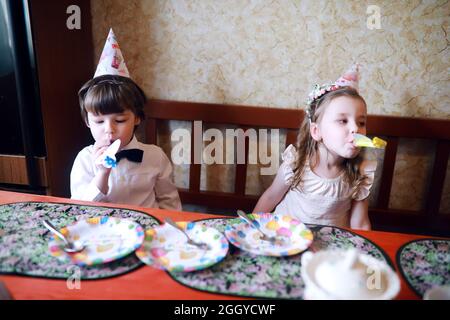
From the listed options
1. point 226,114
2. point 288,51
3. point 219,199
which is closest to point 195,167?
point 219,199

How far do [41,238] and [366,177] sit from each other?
1.02m

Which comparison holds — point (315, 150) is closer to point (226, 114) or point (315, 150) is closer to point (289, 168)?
point (289, 168)

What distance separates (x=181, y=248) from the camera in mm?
735

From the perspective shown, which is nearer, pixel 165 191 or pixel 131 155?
pixel 131 155

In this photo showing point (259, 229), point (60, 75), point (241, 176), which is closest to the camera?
point (259, 229)

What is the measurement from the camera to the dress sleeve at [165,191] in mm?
1296

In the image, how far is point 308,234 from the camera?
31.4 inches

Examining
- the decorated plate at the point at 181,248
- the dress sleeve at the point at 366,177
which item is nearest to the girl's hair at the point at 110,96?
the decorated plate at the point at 181,248

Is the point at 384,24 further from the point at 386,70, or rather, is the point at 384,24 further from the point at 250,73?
the point at 250,73

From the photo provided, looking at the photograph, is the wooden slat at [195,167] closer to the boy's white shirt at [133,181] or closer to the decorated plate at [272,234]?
the boy's white shirt at [133,181]

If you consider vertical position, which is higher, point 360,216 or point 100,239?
point 100,239

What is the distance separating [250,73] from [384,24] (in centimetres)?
57

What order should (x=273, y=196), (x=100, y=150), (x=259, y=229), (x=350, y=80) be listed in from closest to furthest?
(x=259, y=229)
(x=100, y=150)
(x=350, y=80)
(x=273, y=196)
